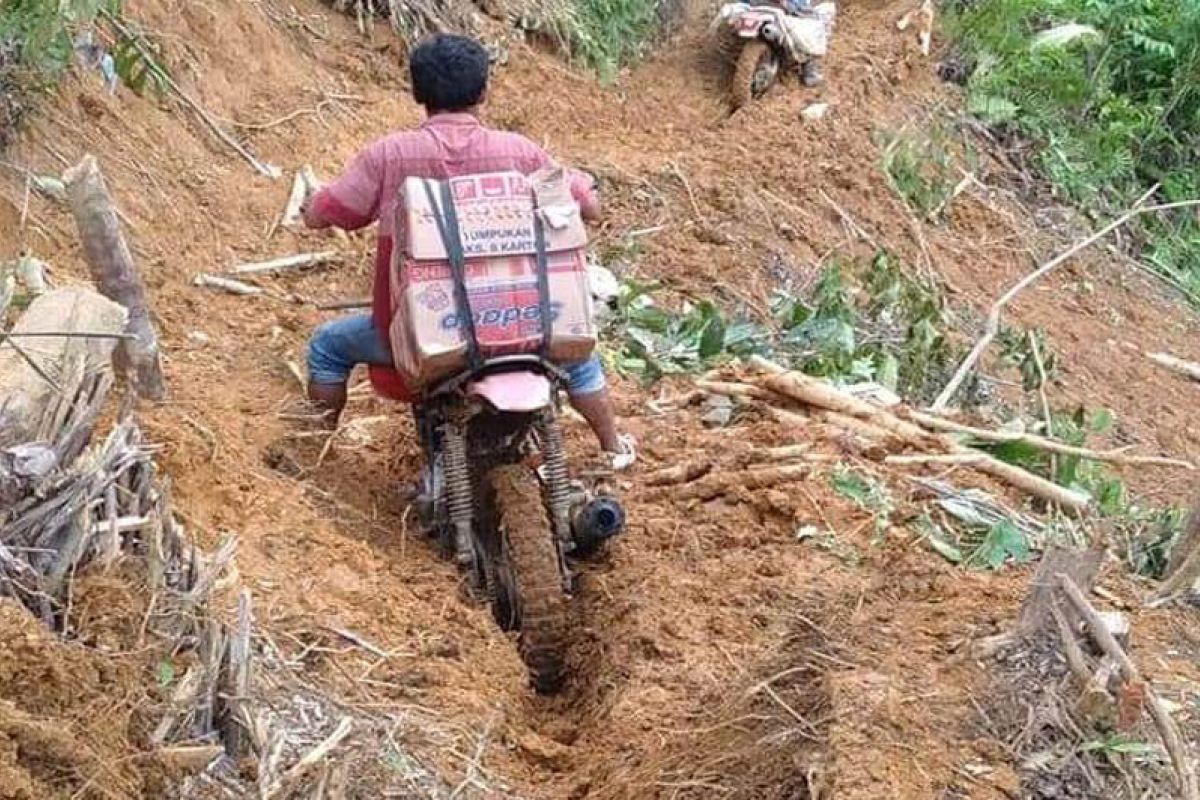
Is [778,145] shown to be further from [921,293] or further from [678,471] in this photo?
[678,471]

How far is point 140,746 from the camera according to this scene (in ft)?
10.9

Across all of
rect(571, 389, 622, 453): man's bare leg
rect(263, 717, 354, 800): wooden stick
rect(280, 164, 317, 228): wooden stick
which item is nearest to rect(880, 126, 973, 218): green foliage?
rect(280, 164, 317, 228): wooden stick

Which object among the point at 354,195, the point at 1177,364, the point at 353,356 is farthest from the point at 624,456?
the point at 1177,364

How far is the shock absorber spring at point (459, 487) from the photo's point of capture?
5.22m

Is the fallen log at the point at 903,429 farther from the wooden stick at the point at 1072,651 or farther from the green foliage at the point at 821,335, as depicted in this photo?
the wooden stick at the point at 1072,651

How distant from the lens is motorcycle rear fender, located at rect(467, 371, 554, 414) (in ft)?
16.1

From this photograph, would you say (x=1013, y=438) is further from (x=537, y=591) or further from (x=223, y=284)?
(x=223, y=284)

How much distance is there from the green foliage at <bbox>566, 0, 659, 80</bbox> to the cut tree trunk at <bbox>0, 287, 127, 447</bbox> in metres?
7.46

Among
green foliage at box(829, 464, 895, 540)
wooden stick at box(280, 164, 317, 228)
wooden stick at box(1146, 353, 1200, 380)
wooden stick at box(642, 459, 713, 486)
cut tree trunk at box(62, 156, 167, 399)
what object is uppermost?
cut tree trunk at box(62, 156, 167, 399)

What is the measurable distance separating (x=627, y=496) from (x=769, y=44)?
727cm

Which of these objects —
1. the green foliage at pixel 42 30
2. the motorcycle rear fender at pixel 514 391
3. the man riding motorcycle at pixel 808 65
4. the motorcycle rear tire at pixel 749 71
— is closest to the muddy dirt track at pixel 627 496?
the green foliage at pixel 42 30

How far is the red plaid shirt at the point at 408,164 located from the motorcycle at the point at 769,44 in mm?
7172

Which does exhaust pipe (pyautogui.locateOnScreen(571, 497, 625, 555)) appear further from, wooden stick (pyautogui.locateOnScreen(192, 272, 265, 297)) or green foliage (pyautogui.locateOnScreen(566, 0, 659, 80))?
green foliage (pyautogui.locateOnScreen(566, 0, 659, 80))

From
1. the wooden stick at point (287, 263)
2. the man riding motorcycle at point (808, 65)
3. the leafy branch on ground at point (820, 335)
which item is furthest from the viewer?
the man riding motorcycle at point (808, 65)
